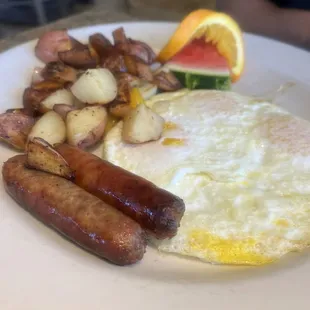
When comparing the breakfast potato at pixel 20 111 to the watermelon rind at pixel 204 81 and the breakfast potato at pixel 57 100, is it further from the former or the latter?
the watermelon rind at pixel 204 81

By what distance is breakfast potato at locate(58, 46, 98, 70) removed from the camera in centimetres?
209

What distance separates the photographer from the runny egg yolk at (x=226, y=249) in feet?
4.58

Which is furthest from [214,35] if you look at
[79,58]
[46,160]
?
[46,160]

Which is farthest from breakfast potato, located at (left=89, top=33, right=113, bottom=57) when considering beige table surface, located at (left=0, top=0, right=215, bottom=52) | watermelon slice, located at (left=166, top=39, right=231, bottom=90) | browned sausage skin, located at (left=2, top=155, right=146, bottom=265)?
browned sausage skin, located at (left=2, top=155, right=146, bottom=265)

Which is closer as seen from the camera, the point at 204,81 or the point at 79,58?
the point at 79,58

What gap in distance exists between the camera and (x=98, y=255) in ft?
4.57

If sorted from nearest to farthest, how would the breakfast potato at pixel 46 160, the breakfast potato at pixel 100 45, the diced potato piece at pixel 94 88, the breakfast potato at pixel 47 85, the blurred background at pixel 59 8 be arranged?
the breakfast potato at pixel 46 160
the diced potato piece at pixel 94 88
the breakfast potato at pixel 47 85
the breakfast potato at pixel 100 45
the blurred background at pixel 59 8

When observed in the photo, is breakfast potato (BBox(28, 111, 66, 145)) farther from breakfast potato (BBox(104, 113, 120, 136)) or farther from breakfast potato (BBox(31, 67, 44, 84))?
breakfast potato (BBox(31, 67, 44, 84))

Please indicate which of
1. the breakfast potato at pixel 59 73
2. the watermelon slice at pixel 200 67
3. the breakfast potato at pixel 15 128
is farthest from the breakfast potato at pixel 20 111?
the watermelon slice at pixel 200 67

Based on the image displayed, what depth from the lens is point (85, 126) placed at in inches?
69.8

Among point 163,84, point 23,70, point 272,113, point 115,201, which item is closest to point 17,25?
point 23,70

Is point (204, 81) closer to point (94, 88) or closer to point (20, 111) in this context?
point (94, 88)

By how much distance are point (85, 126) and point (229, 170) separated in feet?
1.86

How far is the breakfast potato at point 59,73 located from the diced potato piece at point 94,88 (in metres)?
0.11
